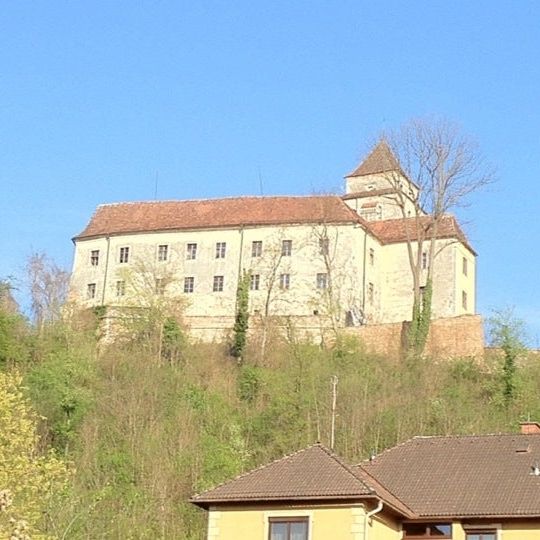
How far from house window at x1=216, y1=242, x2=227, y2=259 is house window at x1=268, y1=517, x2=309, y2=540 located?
43.4 m

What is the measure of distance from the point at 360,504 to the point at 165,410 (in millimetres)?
25314

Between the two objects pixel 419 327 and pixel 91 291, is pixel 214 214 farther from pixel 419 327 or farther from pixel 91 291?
pixel 419 327

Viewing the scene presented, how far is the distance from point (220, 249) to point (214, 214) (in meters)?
2.92

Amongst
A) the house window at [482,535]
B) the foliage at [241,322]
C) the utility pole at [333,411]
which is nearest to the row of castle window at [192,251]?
the foliage at [241,322]

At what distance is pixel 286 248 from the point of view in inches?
2591

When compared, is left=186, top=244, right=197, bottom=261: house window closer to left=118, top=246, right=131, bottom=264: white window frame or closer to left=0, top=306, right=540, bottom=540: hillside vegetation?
left=118, top=246, right=131, bottom=264: white window frame

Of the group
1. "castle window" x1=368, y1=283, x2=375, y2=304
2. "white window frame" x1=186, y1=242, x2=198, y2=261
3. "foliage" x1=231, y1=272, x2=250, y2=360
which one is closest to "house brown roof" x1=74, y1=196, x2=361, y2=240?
"white window frame" x1=186, y1=242, x2=198, y2=261

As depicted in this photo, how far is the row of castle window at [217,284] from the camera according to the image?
64688 mm

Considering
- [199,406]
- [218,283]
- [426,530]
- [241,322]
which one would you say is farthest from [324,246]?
[426,530]

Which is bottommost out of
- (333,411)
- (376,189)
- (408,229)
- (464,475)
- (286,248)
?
(464,475)

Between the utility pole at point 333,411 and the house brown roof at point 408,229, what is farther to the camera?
the house brown roof at point 408,229

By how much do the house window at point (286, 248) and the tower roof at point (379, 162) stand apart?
22.0ft

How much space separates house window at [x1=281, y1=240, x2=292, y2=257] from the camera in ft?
216

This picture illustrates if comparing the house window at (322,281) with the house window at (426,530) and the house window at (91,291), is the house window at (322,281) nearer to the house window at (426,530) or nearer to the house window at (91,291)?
the house window at (91,291)
